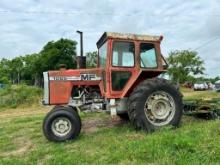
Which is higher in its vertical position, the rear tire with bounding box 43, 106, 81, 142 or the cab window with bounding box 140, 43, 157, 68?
the cab window with bounding box 140, 43, 157, 68

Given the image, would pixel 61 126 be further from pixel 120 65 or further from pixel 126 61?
pixel 126 61

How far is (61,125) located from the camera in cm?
855

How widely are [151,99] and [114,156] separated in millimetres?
2796

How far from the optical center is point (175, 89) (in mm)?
9148

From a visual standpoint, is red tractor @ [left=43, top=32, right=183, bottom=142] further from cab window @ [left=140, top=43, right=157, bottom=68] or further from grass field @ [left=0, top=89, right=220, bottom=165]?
grass field @ [left=0, top=89, right=220, bottom=165]

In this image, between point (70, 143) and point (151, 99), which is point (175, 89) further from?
point (70, 143)

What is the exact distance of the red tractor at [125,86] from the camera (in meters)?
8.86

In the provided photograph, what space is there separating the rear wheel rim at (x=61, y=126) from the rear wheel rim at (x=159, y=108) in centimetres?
186

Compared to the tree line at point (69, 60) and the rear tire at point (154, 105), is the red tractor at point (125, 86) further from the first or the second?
the tree line at point (69, 60)

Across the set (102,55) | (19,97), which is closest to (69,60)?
(19,97)

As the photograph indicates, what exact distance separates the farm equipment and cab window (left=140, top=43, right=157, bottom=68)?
73.2 inches

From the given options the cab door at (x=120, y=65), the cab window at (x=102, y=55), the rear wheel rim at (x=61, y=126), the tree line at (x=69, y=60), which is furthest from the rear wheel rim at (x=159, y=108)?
the tree line at (x=69, y=60)

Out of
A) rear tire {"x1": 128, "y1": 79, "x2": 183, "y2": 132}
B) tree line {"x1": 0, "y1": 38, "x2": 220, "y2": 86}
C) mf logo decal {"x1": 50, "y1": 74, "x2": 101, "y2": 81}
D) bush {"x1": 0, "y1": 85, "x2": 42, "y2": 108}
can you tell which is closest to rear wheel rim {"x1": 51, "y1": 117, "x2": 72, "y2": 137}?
mf logo decal {"x1": 50, "y1": 74, "x2": 101, "y2": 81}

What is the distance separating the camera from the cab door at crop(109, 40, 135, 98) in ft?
29.8
